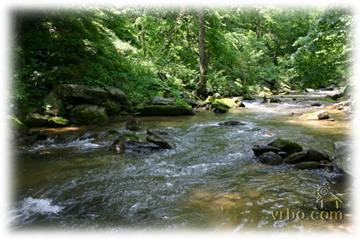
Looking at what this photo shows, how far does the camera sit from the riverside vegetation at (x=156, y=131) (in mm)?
5055

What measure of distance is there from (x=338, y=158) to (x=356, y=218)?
193cm

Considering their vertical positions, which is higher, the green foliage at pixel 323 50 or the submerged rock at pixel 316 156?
the green foliage at pixel 323 50

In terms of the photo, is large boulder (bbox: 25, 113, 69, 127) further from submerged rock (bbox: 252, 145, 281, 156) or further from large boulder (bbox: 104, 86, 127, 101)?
submerged rock (bbox: 252, 145, 281, 156)

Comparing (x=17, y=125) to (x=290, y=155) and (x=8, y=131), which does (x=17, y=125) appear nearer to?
(x=8, y=131)

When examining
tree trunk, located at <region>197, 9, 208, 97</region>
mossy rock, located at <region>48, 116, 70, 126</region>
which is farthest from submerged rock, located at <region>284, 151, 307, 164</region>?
tree trunk, located at <region>197, 9, 208, 97</region>

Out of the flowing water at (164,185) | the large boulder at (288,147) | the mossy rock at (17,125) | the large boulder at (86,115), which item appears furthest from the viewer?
the large boulder at (86,115)

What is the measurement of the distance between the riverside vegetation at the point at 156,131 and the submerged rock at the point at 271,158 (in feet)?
0.07

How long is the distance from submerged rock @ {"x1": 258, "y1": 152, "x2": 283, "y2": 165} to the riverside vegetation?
20 millimetres

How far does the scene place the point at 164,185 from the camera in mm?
5902

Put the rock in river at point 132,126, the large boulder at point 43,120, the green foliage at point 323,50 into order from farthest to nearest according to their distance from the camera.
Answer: the large boulder at point 43,120
the rock in river at point 132,126
the green foliage at point 323,50

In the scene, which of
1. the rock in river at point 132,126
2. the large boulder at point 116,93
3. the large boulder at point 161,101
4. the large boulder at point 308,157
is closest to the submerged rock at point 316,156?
the large boulder at point 308,157

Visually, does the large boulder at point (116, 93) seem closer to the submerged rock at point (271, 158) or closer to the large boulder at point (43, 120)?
the large boulder at point (43, 120)

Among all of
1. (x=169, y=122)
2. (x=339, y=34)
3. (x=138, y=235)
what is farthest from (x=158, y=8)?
(x=138, y=235)

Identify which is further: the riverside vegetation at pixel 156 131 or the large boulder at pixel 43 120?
the large boulder at pixel 43 120
